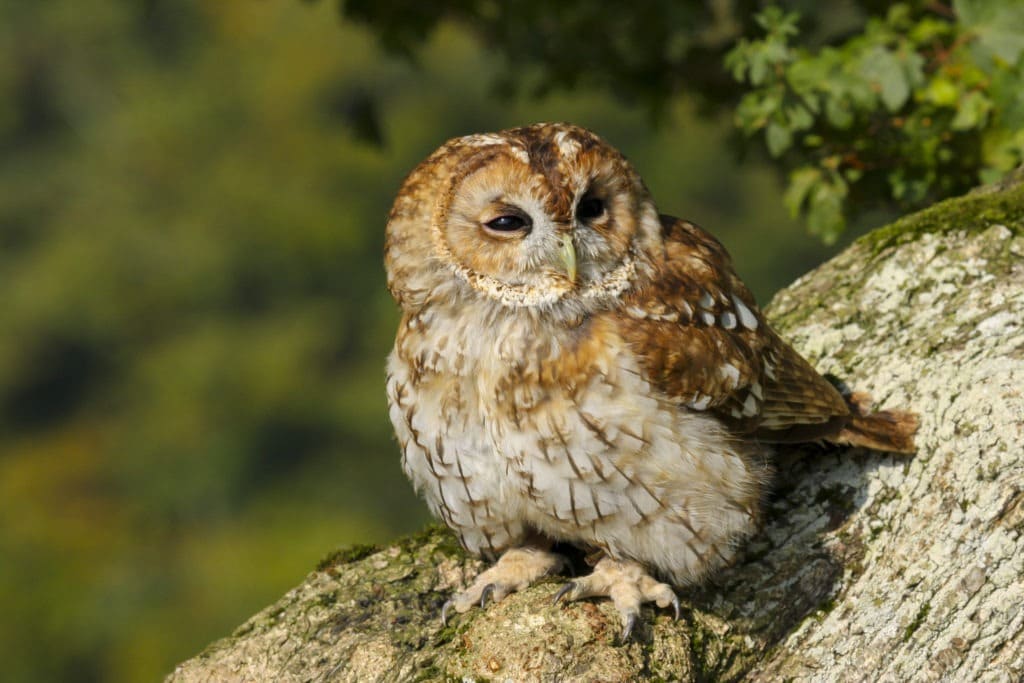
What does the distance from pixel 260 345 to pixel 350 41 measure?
29.1ft

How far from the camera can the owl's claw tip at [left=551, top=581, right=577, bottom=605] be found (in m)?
2.56

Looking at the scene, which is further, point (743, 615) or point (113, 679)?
point (113, 679)

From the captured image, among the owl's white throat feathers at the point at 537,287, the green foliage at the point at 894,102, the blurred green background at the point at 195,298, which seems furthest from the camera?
the blurred green background at the point at 195,298

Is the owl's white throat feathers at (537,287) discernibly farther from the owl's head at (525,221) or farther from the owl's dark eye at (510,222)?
the owl's dark eye at (510,222)

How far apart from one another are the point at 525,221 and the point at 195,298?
3360cm

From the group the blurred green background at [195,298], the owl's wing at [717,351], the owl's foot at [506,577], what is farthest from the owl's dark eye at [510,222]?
the blurred green background at [195,298]

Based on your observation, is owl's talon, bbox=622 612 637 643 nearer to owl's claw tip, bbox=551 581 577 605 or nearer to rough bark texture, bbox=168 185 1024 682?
rough bark texture, bbox=168 185 1024 682

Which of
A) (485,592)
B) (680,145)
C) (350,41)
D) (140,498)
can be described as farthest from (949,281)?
(140,498)

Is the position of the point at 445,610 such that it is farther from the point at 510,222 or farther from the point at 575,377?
the point at 510,222

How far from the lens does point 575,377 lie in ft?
8.49

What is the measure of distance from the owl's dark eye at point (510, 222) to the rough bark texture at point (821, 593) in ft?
2.66

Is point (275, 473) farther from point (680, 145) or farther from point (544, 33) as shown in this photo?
point (544, 33)

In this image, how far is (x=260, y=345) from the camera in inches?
1303

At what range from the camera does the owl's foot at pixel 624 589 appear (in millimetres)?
2580
